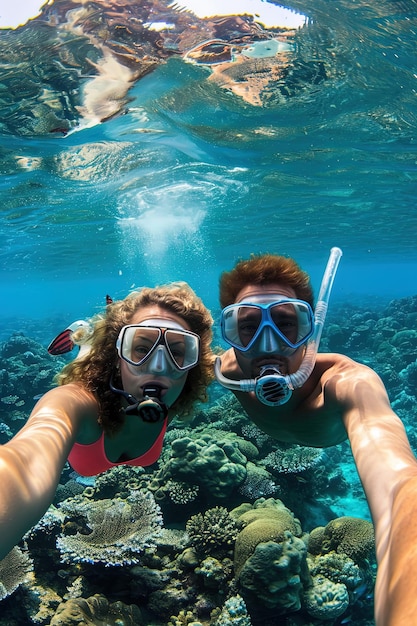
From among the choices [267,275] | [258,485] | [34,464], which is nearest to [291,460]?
[258,485]

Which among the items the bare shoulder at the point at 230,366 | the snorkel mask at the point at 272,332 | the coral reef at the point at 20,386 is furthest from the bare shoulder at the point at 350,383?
the coral reef at the point at 20,386

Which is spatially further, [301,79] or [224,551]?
[301,79]

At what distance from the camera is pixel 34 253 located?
32.9m

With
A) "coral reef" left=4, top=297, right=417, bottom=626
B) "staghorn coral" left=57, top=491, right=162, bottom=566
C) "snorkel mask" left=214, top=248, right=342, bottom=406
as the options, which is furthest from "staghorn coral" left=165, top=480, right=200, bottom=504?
"snorkel mask" left=214, top=248, right=342, bottom=406

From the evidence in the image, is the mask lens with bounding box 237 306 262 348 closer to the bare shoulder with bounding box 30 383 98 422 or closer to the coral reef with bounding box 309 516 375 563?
the bare shoulder with bounding box 30 383 98 422

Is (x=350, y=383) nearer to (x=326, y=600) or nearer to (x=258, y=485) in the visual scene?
(x=326, y=600)

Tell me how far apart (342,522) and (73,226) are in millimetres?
24823

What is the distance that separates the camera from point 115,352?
3744 mm

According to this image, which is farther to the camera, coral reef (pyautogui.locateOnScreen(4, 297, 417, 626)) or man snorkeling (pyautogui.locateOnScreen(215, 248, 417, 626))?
coral reef (pyautogui.locateOnScreen(4, 297, 417, 626))

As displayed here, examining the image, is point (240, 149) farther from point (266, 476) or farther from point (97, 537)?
point (97, 537)

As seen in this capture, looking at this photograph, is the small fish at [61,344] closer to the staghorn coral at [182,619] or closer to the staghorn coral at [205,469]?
the staghorn coral at [205,469]

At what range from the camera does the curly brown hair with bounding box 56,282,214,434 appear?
3.51 m

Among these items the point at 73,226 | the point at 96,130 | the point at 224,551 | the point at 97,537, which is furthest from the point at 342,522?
the point at 73,226

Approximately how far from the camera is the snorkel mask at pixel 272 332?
3127 millimetres
